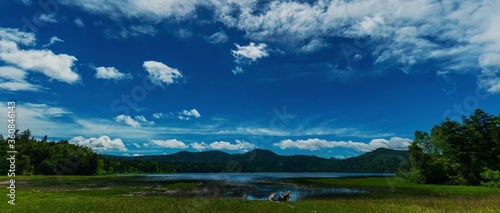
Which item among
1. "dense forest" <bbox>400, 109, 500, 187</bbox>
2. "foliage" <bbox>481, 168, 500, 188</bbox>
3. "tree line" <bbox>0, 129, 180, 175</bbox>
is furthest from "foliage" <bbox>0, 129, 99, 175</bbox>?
"foliage" <bbox>481, 168, 500, 188</bbox>

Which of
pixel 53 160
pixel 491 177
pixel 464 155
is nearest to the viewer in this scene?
pixel 491 177

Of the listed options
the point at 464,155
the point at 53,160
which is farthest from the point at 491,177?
the point at 53,160

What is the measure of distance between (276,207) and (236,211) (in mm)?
5913

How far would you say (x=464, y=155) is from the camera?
85938 mm

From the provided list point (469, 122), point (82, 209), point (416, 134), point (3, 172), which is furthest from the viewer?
point (3, 172)

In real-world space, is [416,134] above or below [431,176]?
above

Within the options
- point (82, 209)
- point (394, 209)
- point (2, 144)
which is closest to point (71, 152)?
point (2, 144)

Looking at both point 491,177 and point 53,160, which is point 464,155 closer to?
point 491,177

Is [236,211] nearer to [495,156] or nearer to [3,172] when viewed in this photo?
[495,156]

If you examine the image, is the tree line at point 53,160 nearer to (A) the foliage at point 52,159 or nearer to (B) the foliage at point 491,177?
(A) the foliage at point 52,159

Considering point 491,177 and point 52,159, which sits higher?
point 52,159

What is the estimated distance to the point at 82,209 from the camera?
106 ft

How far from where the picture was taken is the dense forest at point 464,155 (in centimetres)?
7962

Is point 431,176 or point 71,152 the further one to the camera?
point 71,152
